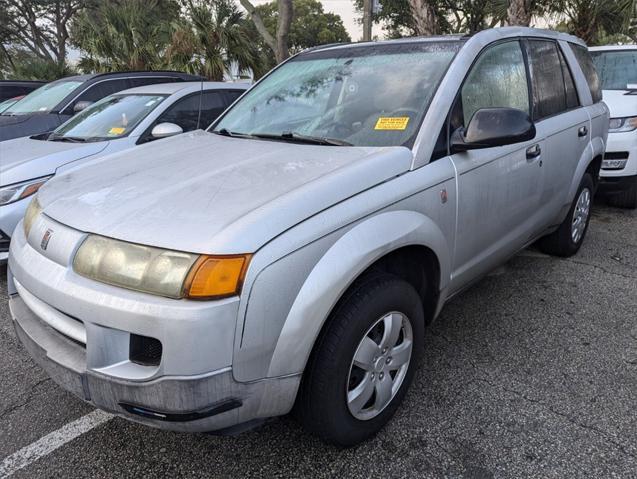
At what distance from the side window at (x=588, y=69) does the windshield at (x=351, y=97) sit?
178cm

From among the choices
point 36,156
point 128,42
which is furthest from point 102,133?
point 128,42

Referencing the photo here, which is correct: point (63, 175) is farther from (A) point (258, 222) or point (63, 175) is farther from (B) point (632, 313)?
(B) point (632, 313)

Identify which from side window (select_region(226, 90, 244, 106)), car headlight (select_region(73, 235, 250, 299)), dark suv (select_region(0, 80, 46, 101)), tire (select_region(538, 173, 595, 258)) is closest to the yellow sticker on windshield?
car headlight (select_region(73, 235, 250, 299))

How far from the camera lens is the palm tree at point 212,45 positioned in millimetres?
11711

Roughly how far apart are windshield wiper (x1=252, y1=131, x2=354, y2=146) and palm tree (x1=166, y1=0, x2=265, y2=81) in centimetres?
976

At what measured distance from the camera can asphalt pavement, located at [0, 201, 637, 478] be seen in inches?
80.4

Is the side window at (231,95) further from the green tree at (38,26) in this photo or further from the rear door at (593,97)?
the green tree at (38,26)

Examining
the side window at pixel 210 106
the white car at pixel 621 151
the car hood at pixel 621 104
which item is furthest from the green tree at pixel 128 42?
the white car at pixel 621 151

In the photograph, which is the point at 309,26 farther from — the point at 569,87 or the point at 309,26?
the point at 569,87

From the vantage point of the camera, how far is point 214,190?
1.95 meters

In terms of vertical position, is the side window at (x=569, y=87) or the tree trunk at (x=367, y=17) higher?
the tree trunk at (x=367, y=17)

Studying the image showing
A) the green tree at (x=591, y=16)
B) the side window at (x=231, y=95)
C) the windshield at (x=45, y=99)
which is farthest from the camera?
the green tree at (x=591, y=16)

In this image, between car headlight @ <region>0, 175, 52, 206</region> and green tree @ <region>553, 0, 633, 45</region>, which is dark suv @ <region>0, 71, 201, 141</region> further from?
green tree @ <region>553, 0, 633, 45</region>

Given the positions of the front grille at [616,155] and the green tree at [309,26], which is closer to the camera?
the front grille at [616,155]
